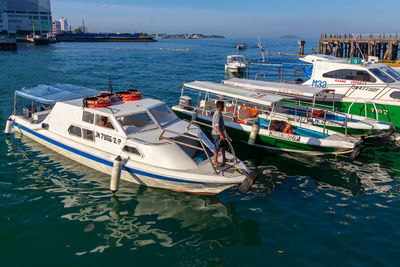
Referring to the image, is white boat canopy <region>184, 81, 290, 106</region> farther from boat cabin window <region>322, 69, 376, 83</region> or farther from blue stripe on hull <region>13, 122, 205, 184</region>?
boat cabin window <region>322, 69, 376, 83</region>

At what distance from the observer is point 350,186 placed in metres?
11.4

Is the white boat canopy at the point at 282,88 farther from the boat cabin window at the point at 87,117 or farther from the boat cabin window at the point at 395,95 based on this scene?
the boat cabin window at the point at 87,117

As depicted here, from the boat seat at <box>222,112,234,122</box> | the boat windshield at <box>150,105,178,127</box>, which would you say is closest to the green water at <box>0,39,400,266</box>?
the boat windshield at <box>150,105,178,127</box>

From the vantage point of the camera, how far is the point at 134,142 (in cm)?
1019

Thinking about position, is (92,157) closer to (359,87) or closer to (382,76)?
(359,87)

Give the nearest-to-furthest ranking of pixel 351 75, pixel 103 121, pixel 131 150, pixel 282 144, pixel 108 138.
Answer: pixel 131 150
pixel 108 138
pixel 103 121
pixel 282 144
pixel 351 75

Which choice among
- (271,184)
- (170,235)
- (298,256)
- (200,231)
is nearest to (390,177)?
(271,184)

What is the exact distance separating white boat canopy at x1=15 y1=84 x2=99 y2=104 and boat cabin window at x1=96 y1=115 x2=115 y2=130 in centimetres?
310

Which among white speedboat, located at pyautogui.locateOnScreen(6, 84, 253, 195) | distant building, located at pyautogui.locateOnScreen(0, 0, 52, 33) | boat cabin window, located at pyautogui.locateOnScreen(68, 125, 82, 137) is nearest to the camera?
white speedboat, located at pyautogui.locateOnScreen(6, 84, 253, 195)

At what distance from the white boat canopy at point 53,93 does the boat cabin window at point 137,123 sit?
344 cm

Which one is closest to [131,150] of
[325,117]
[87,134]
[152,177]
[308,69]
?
[152,177]

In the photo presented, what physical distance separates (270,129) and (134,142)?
756cm

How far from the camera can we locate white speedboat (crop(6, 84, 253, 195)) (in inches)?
381

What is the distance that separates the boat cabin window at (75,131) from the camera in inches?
469
